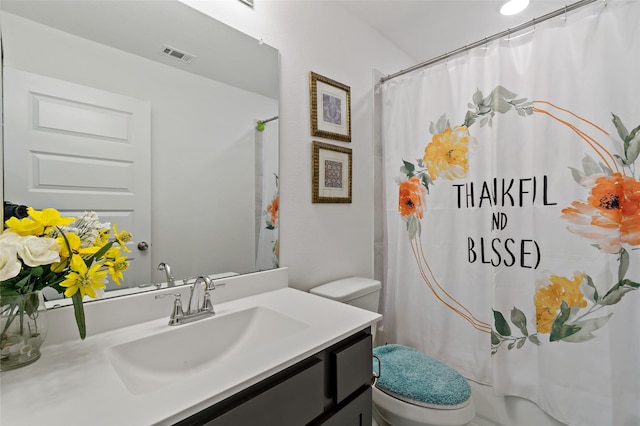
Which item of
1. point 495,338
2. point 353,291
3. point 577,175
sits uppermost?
point 577,175

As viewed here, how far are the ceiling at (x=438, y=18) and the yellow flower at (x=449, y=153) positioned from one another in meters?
0.75

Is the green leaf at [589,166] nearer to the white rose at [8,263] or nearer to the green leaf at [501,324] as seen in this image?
the green leaf at [501,324]

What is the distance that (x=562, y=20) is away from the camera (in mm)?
1217

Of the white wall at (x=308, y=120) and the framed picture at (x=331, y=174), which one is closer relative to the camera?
the white wall at (x=308, y=120)

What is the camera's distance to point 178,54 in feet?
3.49

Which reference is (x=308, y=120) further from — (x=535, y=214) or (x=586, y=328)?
(x=586, y=328)

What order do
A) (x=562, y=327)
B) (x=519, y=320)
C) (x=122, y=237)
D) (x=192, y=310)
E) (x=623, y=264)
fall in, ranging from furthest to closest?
(x=519, y=320), (x=562, y=327), (x=623, y=264), (x=192, y=310), (x=122, y=237)

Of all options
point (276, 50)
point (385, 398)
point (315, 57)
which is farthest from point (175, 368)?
point (315, 57)

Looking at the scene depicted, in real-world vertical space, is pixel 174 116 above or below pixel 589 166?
above

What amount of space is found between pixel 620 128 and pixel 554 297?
719 millimetres

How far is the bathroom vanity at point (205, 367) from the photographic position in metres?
0.55

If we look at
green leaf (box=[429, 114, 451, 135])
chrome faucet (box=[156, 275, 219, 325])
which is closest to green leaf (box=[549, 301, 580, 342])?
green leaf (box=[429, 114, 451, 135])

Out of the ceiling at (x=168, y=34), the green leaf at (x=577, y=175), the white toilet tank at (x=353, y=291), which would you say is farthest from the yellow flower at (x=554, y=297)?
the ceiling at (x=168, y=34)

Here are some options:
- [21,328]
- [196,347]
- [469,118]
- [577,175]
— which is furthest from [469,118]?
[21,328]
